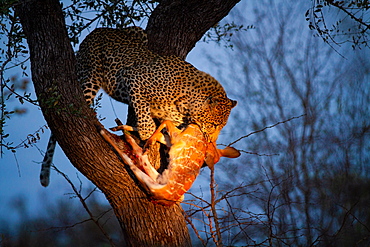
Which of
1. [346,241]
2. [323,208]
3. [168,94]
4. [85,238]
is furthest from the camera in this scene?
[85,238]

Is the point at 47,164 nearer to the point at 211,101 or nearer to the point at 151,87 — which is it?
the point at 151,87

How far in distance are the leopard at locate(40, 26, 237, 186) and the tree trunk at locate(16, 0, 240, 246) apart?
1.57 ft

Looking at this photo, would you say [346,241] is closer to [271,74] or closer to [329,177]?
[329,177]

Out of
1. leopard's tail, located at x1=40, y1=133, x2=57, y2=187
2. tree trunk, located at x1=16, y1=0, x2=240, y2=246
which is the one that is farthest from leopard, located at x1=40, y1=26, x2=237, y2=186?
tree trunk, located at x1=16, y1=0, x2=240, y2=246

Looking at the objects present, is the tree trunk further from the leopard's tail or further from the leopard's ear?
the leopard's ear

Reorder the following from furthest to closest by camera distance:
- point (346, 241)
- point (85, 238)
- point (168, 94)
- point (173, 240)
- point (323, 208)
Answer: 1. point (85, 238)
2. point (323, 208)
3. point (346, 241)
4. point (168, 94)
5. point (173, 240)

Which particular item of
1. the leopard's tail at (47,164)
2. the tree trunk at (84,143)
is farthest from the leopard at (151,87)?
the tree trunk at (84,143)

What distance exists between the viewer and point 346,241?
6.57 metres

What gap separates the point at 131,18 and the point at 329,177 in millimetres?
4565

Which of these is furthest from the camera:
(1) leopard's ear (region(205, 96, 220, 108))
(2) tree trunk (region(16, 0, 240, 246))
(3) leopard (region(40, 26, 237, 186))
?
(1) leopard's ear (region(205, 96, 220, 108))

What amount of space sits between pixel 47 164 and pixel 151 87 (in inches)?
46.4

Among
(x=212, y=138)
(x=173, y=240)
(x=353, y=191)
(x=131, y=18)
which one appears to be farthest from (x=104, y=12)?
(x=353, y=191)

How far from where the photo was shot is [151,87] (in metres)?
3.97

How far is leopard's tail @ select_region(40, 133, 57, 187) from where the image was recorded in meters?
4.02
